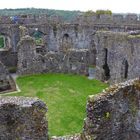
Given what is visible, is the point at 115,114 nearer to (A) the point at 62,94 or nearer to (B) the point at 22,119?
(B) the point at 22,119

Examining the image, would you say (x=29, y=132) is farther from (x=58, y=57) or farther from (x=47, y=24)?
(x=47, y=24)

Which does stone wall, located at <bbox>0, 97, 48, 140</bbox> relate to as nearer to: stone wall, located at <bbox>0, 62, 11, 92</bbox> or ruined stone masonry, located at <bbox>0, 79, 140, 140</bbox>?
ruined stone masonry, located at <bbox>0, 79, 140, 140</bbox>

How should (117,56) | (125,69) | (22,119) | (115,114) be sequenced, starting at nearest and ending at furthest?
(115,114) < (22,119) < (125,69) < (117,56)

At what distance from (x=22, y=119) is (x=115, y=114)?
3781 mm

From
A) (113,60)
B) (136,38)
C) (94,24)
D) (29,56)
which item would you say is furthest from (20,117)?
(94,24)

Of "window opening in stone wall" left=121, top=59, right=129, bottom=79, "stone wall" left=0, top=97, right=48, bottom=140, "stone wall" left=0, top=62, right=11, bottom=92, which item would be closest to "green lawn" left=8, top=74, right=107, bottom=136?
"stone wall" left=0, top=62, right=11, bottom=92

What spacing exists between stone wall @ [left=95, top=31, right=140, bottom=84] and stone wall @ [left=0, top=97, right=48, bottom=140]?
45.2ft

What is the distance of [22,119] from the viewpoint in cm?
1335

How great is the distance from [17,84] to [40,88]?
2.71m

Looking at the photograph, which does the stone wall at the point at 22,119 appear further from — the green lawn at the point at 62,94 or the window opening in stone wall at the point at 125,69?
the window opening in stone wall at the point at 125,69

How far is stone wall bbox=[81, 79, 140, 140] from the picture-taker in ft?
41.4

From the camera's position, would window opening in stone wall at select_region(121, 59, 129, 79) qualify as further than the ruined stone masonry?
Yes

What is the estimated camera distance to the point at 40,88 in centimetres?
2983

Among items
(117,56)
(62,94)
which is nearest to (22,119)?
(62,94)
